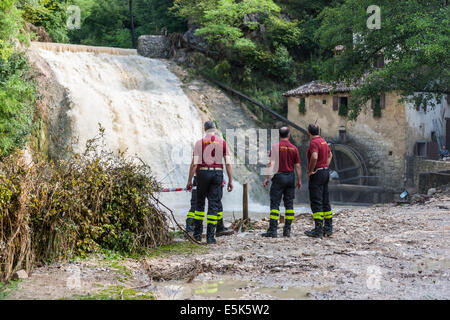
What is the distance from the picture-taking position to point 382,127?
86.1 feet

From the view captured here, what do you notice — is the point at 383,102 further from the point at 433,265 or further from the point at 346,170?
the point at 433,265

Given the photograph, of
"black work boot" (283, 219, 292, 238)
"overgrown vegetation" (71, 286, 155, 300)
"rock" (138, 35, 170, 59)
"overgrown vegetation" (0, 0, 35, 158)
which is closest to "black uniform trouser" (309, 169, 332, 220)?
"black work boot" (283, 219, 292, 238)

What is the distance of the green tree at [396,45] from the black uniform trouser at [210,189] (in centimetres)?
1047

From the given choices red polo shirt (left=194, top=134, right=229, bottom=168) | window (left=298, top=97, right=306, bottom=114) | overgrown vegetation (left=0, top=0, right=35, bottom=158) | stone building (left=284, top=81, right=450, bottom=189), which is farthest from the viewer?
window (left=298, top=97, right=306, bottom=114)

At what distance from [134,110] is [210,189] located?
14.3 meters

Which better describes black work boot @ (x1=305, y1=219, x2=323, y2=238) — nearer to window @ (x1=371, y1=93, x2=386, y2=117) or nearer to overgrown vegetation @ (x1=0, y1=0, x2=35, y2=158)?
overgrown vegetation @ (x1=0, y1=0, x2=35, y2=158)

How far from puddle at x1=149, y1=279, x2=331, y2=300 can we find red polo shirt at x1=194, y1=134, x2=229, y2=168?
2436 millimetres

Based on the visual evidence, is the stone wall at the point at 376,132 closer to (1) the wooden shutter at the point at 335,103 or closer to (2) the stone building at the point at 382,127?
(2) the stone building at the point at 382,127

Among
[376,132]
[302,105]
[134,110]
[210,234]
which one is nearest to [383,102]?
[376,132]

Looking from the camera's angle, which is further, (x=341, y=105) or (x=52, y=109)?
(x=341, y=105)

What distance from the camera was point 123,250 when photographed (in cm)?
723

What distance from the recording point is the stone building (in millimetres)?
25672

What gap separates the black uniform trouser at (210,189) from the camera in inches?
319
